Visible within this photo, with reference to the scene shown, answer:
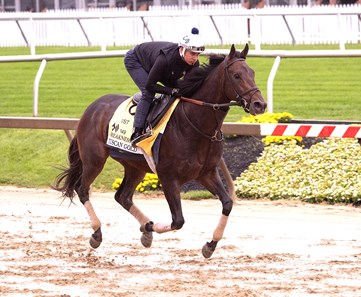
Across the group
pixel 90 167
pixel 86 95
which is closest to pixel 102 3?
pixel 86 95

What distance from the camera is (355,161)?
42.1 feet

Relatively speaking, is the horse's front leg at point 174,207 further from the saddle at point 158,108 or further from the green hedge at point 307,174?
the green hedge at point 307,174

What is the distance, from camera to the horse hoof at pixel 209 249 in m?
9.29

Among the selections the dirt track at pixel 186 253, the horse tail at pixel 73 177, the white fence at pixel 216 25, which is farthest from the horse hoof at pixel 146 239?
the white fence at pixel 216 25

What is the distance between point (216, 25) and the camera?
24094 mm

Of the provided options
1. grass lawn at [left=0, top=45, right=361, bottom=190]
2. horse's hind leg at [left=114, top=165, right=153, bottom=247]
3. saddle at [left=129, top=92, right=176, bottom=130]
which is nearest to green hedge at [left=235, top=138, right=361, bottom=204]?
grass lawn at [left=0, top=45, right=361, bottom=190]

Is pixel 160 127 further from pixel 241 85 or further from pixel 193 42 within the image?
pixel 241 85

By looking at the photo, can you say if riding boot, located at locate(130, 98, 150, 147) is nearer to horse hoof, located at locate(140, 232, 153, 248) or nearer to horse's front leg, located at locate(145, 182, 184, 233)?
horse's front leg, located at locate(145, 182, 184, 233)

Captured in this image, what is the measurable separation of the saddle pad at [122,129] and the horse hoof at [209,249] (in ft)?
3.59

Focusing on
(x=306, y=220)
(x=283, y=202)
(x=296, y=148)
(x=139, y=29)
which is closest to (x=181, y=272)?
(x=306, y=220)

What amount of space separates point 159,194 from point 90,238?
3570 mm

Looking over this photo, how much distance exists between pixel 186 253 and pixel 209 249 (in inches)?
19.0

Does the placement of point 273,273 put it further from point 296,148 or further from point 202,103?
point 296,148

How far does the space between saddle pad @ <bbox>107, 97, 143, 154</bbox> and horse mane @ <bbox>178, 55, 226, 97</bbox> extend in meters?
0.79
